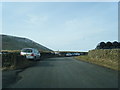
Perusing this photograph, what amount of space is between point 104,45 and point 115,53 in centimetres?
2347

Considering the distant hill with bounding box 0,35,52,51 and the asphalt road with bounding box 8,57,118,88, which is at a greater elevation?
the distant hill with bounding box 0,35,52,51

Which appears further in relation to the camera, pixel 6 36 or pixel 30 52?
pixel 6 36

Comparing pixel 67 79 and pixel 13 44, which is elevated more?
pixel 13 44

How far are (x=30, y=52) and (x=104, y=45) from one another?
21850 millimetres

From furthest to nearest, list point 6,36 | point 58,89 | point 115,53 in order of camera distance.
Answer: point 6,36 < point 115,53 < point 58,89

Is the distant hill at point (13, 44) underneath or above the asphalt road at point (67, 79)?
above

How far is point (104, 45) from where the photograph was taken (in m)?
45.5

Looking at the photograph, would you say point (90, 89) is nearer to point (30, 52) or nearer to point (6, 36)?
point (30, 52)

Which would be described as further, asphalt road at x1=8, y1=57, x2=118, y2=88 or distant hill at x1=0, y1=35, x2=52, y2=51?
distant hill at x1=0, y1=35, x2=52, y2=51

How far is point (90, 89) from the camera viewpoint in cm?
827

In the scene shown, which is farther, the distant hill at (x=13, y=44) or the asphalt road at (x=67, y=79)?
the distant hill at (x=13, y=44)

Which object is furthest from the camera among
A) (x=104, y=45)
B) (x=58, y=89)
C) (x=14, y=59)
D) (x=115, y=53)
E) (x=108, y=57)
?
(x=104, y=45)

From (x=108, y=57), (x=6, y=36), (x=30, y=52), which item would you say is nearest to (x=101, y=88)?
(x=108, y=57)

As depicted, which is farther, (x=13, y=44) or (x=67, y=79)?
(x=13, y=44)
